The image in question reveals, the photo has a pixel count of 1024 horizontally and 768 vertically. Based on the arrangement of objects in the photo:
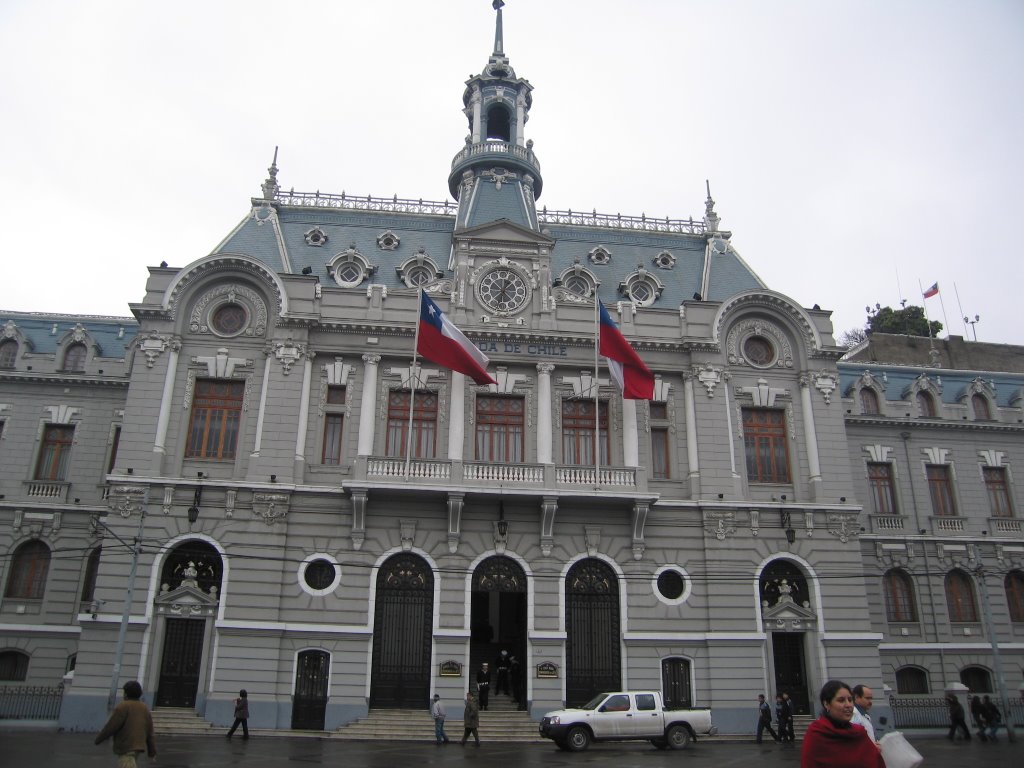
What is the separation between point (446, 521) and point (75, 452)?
17.9 metres

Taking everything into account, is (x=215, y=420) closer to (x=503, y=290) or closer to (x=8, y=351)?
(x=503, y=290)

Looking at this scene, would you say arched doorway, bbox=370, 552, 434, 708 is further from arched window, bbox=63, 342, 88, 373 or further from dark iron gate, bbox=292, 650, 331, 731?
arched window, bbox=63, 342, 88, 373

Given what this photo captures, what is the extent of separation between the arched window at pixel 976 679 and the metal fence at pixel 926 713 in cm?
179

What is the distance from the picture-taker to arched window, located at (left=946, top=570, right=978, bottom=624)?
1465 inches

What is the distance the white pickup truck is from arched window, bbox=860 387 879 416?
20603 millimetres

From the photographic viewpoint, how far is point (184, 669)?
2875 cm

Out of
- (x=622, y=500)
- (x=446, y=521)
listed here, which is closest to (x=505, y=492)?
(x=446, y=521)

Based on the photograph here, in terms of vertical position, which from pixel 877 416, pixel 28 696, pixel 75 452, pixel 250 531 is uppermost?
pixel 877 416

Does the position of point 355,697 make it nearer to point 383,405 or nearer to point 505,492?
point 505,492

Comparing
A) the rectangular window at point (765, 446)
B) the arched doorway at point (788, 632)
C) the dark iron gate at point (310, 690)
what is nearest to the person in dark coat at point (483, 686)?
the dark iron gate at point (310, 690)

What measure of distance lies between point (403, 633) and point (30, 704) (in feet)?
45.9

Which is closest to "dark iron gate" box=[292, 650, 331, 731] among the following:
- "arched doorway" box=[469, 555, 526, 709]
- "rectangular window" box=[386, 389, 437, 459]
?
"arched doorway" box=[469, 555, 526, 709]

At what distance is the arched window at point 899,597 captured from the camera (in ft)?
121

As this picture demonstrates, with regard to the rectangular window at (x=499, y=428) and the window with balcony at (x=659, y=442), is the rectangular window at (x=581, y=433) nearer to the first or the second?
the rectangular window at (x=499, y=428)
